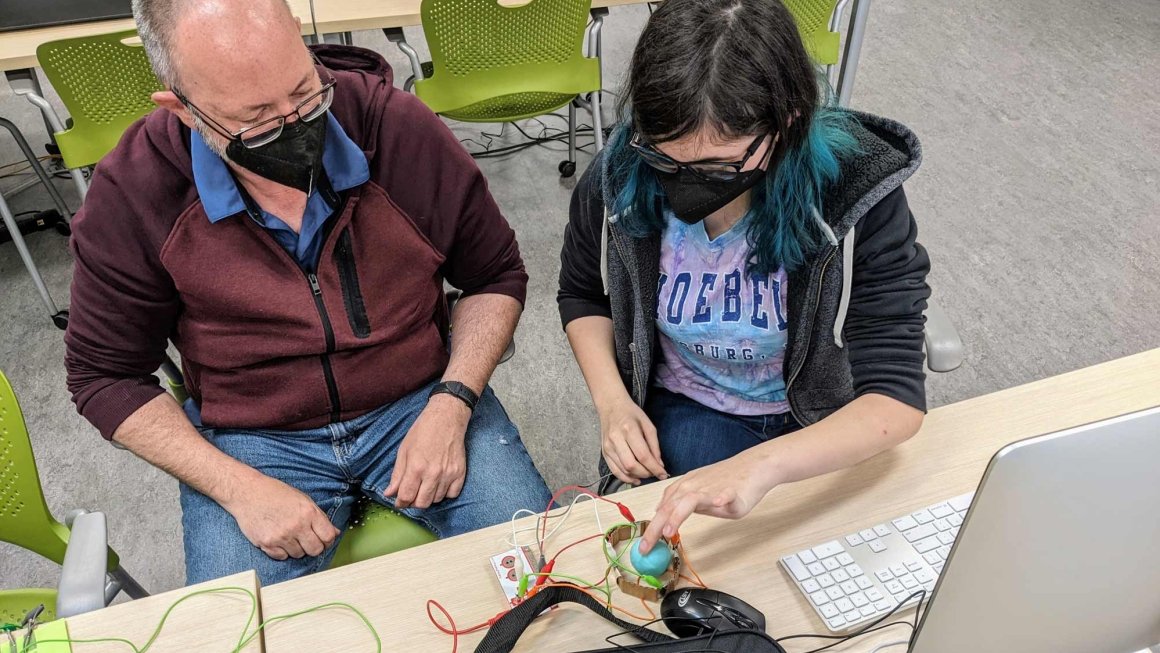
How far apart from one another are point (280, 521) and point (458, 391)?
0.36m

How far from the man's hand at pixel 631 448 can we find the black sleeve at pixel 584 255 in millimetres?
234

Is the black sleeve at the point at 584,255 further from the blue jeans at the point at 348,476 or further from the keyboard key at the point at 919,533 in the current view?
the keyboard key at the point at 919,533

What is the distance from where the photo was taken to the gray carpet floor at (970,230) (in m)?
2.26

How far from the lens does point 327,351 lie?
1416 millimetres

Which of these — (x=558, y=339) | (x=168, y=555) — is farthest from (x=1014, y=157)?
(x=168, y=555)

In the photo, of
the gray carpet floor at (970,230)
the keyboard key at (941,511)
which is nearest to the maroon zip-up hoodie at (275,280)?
the gray carpet floor at (970,230)

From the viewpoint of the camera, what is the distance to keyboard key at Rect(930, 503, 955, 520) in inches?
41.4

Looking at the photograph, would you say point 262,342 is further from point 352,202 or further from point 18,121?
point 18,121

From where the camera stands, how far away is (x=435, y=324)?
156cm

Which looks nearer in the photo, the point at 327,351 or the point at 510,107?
the point at 327,351

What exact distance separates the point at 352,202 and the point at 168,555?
119 cm

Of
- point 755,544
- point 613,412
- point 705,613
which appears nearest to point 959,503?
point 755,544

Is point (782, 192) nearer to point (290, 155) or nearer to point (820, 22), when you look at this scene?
point (290, 155)

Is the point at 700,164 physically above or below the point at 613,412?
above
